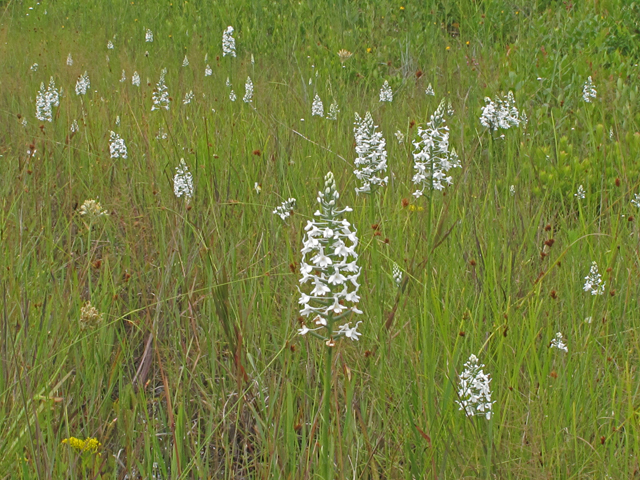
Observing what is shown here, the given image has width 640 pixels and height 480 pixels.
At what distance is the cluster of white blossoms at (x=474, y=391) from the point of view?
5.09 feet

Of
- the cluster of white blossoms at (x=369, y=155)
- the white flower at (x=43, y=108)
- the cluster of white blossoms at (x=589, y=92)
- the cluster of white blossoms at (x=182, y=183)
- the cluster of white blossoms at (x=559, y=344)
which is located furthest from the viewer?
the white flower at (x=43, y=108)

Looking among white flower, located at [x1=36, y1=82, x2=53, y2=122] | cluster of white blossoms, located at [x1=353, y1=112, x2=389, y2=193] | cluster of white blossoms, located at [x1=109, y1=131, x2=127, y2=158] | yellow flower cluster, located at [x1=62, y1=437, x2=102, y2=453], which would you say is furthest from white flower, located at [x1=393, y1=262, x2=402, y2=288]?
white flower, located at [x1=36, y1=82, x2=53, y2=122]

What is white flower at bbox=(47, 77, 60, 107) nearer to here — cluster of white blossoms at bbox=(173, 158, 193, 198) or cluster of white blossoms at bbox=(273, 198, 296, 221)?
cluster of white blossoms at bbox=(173, 158, 193, 198)

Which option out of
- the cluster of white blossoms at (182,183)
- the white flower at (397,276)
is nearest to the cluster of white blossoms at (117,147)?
the cluster of white blossoms at (182,183)

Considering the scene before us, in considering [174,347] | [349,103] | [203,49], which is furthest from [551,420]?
[203,49]

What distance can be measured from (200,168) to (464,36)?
458 centimetres

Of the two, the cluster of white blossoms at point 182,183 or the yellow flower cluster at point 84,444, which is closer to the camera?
the yellow flower cluster at point 84,444

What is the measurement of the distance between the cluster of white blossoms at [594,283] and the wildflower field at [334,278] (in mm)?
14

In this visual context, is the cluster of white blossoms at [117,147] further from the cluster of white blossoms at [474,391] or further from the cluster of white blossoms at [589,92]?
the cluster of white blossoms at [589,92]

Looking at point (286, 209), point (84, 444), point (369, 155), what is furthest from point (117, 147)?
point (84, 444)

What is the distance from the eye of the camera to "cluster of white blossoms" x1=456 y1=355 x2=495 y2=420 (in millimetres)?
1552

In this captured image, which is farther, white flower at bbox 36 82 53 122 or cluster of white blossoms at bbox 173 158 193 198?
white flower at bbox 36 82 53 122

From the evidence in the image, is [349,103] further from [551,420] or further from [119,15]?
[119,15]

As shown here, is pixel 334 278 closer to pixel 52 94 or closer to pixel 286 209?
pixel 286 209
